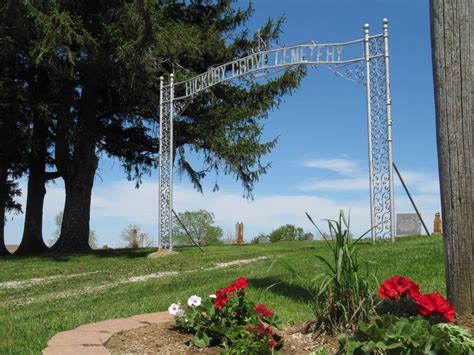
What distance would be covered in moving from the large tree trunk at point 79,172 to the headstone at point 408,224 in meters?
10.3

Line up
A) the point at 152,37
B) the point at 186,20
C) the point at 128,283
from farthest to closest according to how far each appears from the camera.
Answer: the point at 186,20
the point at 152,37
the point at 128,283

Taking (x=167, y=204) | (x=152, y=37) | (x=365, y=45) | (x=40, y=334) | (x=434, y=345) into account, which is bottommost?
(x=40, y=334)

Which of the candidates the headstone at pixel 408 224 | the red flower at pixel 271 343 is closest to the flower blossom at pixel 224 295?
the red flower at pixel 271 343

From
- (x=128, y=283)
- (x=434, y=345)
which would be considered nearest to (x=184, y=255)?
(x=128, y=283)

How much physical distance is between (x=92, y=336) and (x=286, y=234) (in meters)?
24.4

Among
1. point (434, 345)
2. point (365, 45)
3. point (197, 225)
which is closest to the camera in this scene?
point (434, 345)

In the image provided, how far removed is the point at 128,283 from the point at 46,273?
4.12 metres

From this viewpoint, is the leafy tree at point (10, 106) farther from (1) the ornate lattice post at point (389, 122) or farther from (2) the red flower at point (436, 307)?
(2) the red flower at point (436, 307)

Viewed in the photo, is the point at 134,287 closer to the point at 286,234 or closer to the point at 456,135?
the point at 456,135

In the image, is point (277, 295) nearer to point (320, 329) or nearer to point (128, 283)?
point (320, 329)

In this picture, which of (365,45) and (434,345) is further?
(365,45)

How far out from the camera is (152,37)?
54.6ft

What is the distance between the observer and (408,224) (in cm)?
1841

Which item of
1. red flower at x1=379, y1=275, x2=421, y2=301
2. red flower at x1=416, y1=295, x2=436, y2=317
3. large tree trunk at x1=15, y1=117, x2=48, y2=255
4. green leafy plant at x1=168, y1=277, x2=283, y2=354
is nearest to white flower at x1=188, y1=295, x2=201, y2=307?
green leafy plant at x1=168, y1=277, x2=283, y2=354
